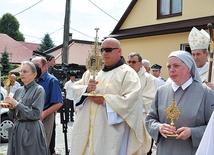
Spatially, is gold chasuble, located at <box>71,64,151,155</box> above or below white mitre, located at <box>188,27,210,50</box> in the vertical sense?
below

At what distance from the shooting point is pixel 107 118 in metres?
4.58

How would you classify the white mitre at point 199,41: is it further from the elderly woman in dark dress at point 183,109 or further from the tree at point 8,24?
the tree at point 8,24

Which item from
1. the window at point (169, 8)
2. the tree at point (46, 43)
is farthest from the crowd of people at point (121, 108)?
the tree at point (46, 43)

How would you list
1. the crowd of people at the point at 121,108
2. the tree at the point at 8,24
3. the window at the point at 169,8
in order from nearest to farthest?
the crowd of people at the point at 121,108 < the window at the point at 169,8 < the tree at the point at 8,24

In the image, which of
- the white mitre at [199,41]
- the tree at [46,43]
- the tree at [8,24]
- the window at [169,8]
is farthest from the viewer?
the tree at [8,24]

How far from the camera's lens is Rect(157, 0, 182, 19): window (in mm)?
14633

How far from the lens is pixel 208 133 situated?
7.79 feet

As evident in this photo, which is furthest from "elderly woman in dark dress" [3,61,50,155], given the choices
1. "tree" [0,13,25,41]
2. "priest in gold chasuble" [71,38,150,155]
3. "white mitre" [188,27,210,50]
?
"tree" [0,13,25,41]

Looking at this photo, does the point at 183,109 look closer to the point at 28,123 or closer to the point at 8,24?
the point at 28,123

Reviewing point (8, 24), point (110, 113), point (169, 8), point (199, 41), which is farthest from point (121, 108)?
point (8, 24)

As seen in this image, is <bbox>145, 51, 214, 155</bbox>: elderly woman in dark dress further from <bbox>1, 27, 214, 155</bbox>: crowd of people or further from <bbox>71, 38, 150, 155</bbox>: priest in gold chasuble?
<bbox>71, 38, 150, 155</bbox>: priest in gold chasuble

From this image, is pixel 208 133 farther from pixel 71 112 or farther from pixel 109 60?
pixel 71 112

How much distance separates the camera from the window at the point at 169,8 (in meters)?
14.6

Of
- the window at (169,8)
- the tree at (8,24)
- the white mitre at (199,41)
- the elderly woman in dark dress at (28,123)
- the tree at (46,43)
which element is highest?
the tree at (8,24)
